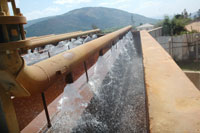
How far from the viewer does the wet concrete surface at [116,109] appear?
67.2 inches

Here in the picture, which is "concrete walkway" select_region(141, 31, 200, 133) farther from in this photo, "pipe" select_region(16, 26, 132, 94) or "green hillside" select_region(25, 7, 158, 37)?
"green hillside" select_region(25, 7, 158, 37)

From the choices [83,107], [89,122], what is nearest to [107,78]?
[83,107]

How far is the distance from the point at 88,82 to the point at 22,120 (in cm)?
134

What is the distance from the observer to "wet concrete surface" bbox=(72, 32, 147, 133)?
1.71 m

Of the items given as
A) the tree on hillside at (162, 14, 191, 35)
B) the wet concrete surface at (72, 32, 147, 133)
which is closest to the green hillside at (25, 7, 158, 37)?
the tree on hillside at (162, 14, 191, 35)

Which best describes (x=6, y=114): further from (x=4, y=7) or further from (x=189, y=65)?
(x=189, y=65)

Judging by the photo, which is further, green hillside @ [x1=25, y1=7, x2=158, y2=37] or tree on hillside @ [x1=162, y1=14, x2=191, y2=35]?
green hillside @ [x1=25, y1=7, x2=158, y2=37]

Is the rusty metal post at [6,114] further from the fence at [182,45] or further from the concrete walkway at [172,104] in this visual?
the fence at [182,45]

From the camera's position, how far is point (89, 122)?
181 centimetres

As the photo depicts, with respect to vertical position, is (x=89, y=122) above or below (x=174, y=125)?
below

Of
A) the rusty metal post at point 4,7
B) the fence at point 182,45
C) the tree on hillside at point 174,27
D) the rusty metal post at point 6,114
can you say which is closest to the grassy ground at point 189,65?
the fence at point 182,45

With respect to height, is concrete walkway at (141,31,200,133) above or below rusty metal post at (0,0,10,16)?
below

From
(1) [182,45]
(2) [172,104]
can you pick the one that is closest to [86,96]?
(2) [172,104]

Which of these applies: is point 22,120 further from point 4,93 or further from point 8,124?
point 4,93
